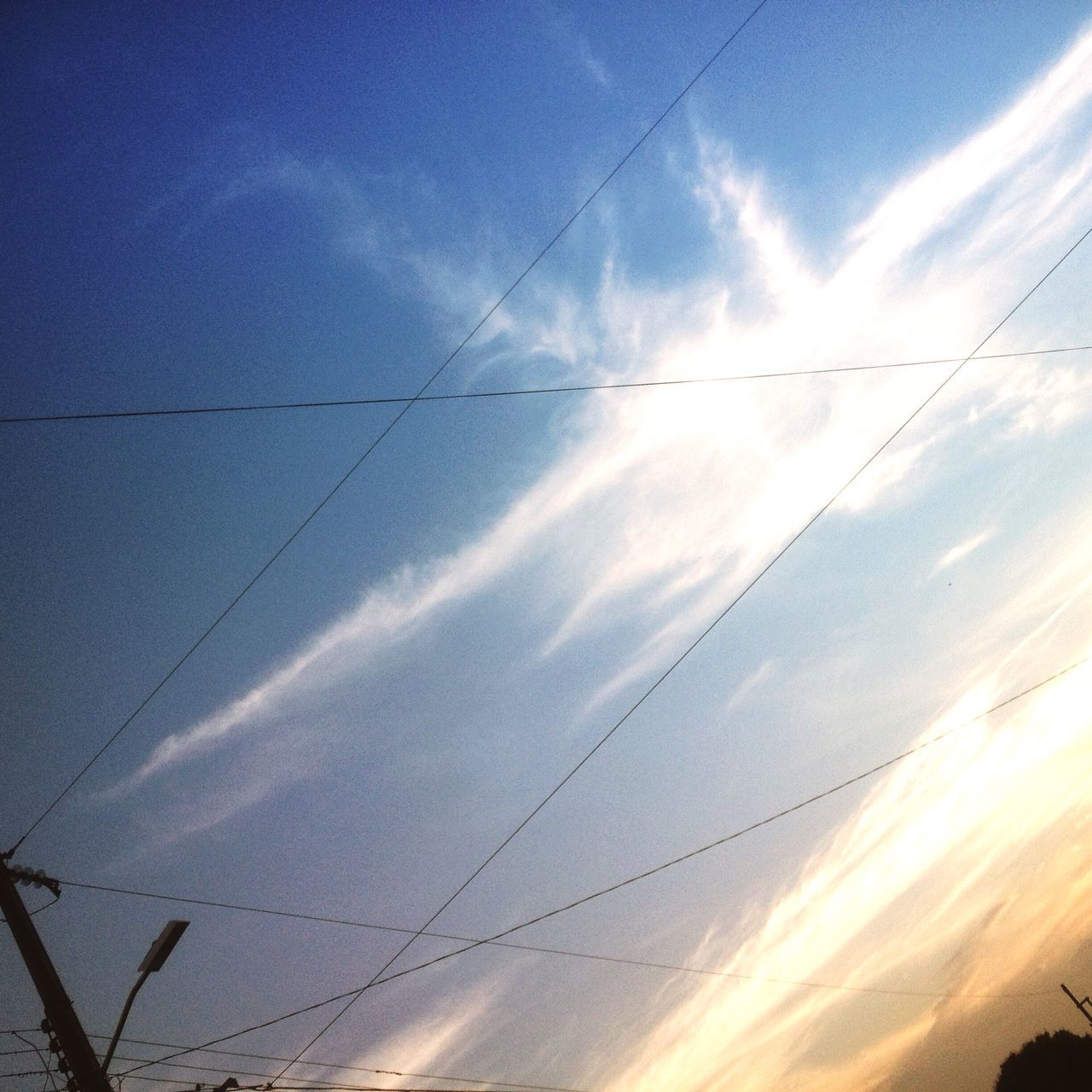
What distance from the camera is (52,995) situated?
8438mm

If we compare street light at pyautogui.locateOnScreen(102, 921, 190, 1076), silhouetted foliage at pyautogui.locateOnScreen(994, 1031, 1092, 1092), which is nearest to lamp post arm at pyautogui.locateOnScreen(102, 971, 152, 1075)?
street light at pyautogui.locateOnScreen(102, 921, 190, 1076)

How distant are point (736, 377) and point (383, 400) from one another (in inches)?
240

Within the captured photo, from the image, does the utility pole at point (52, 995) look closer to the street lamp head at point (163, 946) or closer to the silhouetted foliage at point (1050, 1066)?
the street lamp head at point (163, 946)

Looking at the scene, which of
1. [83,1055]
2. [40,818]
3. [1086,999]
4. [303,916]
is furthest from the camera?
[1086,999]

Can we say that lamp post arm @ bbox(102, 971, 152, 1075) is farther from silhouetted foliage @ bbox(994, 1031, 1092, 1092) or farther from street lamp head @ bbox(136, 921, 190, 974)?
silhouetted foliage @ bbox(994, 1031, 1092, 1092)

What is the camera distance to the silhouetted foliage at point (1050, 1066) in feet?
147

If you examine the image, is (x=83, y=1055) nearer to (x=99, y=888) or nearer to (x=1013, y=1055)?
(x=99, y=888)

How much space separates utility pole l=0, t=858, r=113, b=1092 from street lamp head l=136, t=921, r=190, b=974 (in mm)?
824

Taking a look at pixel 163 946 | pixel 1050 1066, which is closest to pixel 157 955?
pixel 163 946

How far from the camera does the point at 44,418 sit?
8500mm

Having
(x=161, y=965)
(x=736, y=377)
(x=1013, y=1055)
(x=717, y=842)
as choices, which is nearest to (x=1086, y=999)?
(x=1013, y=1055)

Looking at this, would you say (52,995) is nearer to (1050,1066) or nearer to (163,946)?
(163,946)

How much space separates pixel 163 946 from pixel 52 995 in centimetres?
124

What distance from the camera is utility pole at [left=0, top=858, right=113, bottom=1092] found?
8.12m
